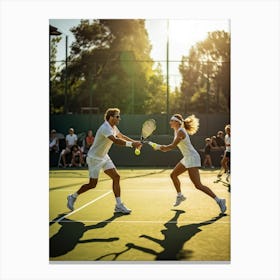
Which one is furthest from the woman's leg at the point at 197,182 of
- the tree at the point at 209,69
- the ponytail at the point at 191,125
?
the tree at the point at 209,69

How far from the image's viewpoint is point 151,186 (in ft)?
29.9

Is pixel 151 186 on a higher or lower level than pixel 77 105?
lower

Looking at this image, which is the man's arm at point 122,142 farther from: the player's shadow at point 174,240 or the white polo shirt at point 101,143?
the player's shadow at point 174,240

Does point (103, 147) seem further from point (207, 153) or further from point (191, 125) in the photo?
point (207, 153)

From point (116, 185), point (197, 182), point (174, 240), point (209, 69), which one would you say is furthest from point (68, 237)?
point (209, 69)

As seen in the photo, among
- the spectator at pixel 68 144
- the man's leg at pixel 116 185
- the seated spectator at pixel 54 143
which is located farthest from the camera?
the seated spectator at pixel 54 143

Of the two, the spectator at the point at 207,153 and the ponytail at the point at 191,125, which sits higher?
the ponytail at the point at 191,125

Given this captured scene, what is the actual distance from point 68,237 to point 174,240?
3.32ft

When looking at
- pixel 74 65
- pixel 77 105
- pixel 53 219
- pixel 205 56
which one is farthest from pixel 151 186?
pixel 77 105

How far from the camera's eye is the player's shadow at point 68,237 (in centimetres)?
466

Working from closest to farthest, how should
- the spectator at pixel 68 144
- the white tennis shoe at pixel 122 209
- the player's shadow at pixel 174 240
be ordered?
the player's shadow at pixel 174 240
the white tennis shoe at pixel 122 209
the spectator at pixel 68 144

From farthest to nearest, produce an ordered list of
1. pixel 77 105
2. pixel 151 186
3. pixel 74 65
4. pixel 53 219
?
pixel 77 105
pixel 74 65
pixel 151 186
pixel 53 219
